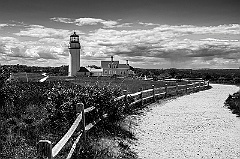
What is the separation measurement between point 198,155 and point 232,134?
3.18 metres

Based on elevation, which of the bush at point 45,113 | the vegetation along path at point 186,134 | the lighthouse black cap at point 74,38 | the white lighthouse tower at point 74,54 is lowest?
the vegetation along path at point 186,134

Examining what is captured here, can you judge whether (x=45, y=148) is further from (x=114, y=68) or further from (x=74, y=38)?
(x=114, y=68)

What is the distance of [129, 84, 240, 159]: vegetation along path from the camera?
8.60m

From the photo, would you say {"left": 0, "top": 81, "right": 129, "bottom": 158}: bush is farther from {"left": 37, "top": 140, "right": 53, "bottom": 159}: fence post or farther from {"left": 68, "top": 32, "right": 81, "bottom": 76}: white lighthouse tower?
{"left": 68, "top": 32, "right": 81, "bottom": 76}: white lighthouse tower

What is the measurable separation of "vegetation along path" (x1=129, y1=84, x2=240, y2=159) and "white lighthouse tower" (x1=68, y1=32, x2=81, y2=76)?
60.2 metres

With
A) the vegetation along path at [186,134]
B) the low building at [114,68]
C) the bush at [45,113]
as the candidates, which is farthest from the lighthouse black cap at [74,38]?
the bush at [45,113]

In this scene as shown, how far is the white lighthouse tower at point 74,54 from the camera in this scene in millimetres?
74062

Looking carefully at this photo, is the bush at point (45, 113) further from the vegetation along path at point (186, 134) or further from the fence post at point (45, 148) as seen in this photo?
the fence post at point (45, 148)

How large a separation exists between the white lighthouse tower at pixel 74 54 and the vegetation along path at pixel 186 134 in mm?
60241

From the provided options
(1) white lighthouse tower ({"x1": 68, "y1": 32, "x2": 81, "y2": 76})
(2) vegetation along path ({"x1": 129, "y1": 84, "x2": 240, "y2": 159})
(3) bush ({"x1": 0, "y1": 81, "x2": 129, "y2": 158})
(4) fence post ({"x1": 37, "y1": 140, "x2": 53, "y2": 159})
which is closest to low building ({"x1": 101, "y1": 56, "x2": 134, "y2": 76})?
(1) white lighthouse tower ({"x1": 68, "y1": 32, "x2": 81, "y2": 76})

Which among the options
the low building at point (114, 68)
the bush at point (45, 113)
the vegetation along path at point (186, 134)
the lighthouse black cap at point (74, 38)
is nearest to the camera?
the bush at point (45, 113)

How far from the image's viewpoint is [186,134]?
10.8 m

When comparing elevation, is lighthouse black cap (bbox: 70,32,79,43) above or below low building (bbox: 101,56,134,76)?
above

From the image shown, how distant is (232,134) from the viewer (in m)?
10.9
